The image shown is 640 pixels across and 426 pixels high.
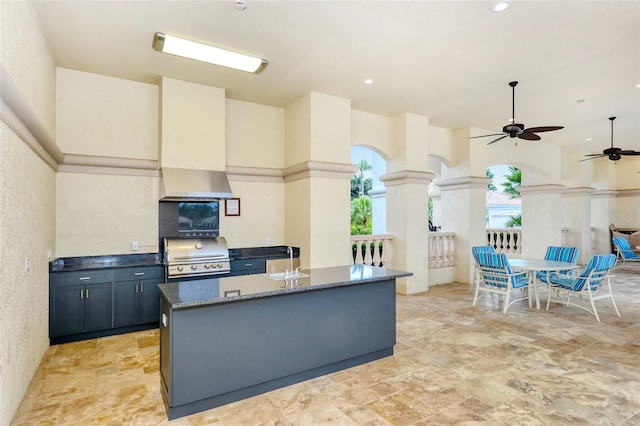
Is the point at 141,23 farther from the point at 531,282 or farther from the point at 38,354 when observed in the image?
the point at 531,282

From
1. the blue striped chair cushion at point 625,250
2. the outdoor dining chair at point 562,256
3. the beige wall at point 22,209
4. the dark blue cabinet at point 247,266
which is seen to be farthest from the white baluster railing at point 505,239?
the beige wall at point 22,209

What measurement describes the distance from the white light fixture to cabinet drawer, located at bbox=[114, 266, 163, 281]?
9.18 feet

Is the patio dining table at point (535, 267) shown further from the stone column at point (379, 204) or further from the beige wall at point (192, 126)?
the stone column at point (379, 204)

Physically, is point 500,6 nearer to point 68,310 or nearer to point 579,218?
point 68,310

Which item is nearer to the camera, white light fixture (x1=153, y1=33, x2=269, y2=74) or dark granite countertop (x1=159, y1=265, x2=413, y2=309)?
dark granite countertop (x1=159, y1=265, x2=413, y2=309)

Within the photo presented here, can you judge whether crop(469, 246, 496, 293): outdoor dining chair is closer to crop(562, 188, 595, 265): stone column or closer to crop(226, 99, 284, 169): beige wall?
crop(226, 99, 284, 169): beige wall

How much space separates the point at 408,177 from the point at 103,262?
545 centimetres

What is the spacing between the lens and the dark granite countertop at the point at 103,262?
451 centimetres

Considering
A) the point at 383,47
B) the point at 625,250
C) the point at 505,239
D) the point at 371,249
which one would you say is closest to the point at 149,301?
the point at 371,249

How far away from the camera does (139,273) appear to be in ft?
15.8

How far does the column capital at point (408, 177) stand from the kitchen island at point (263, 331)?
11.9 ft

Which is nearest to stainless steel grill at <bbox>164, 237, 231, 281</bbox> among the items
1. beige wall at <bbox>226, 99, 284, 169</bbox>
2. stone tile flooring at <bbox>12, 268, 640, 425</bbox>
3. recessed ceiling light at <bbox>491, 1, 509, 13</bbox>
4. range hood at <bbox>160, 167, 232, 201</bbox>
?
range hood at <bbox>160, 167, 232, 201</bbox>

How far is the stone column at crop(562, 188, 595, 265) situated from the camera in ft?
36.7

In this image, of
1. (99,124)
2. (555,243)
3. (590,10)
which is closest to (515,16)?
(590,10)
